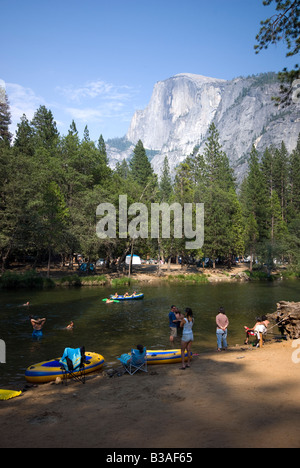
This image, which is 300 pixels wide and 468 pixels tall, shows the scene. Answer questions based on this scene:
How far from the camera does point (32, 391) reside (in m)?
10.9

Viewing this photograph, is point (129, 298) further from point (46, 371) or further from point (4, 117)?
point (4, 117)

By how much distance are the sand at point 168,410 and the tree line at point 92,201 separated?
3001cm

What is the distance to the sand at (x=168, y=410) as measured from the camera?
6.42 metres

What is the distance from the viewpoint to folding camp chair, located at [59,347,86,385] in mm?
11414

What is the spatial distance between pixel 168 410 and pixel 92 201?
37492 mm

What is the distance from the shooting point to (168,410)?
313 inches

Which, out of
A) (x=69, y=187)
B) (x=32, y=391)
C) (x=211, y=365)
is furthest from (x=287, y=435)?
(x=69, y=187)

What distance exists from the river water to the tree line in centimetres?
873

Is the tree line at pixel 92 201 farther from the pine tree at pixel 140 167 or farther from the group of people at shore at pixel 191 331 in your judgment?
the group of people at shore at pixel 191 331

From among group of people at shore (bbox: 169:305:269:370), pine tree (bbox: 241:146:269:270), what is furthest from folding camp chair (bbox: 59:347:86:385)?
pine tree (bbox: 241:146:269:270)

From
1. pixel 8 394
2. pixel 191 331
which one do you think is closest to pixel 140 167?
pixel 191 331
